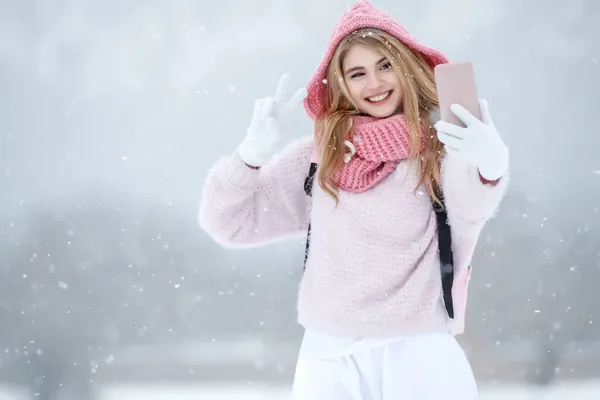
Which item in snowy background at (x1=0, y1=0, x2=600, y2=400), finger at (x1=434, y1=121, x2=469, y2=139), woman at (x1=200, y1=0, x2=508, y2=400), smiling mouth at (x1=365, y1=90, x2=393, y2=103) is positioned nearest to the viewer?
finger at (x1=434, y1=121, x2=469, y2=139)

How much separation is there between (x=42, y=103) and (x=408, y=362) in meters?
2.12

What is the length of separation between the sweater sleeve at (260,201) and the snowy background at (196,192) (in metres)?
1.39

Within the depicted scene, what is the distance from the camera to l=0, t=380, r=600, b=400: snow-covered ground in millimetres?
2264

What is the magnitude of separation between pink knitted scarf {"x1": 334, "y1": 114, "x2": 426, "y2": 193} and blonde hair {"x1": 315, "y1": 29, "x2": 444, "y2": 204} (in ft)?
0.04

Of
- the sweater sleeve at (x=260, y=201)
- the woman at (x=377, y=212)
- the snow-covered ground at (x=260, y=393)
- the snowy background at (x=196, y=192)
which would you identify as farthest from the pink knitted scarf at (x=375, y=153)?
the snowy background at (x=196, y=192)

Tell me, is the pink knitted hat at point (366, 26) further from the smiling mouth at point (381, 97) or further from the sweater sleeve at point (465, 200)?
the sweater sleeve at point (465, 200)

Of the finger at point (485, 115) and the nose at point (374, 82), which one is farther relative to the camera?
the nose at point (374, 82)

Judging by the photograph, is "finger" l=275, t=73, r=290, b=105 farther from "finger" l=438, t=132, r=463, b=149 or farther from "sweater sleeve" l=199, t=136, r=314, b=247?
"finger" l=438, t=132, r=463, b=149

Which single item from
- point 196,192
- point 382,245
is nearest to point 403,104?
point 382,245

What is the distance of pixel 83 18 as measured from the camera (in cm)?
265

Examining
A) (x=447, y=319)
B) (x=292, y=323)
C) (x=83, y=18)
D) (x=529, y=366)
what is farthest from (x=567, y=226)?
(x=83, y=18)

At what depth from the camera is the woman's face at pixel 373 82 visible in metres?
1.09

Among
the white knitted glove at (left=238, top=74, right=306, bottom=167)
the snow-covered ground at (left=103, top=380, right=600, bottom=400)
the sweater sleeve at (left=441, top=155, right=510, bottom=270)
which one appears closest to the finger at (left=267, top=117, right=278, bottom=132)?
the white knitted glove at (left=238, top=74, right=306, bottom=167)

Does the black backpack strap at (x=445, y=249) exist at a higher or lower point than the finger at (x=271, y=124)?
lower
